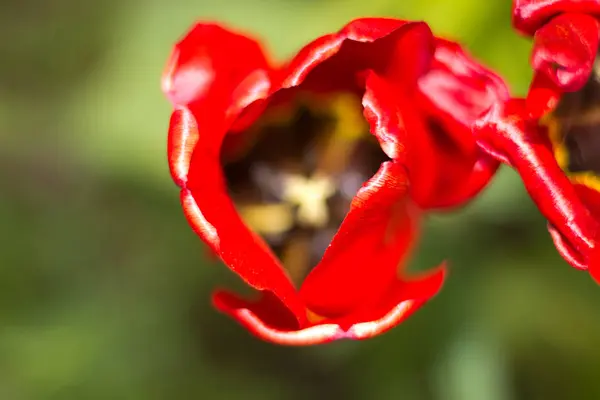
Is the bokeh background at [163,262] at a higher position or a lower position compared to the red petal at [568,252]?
lower

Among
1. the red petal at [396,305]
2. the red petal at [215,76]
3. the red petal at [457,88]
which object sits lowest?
the red petal at [396,305]

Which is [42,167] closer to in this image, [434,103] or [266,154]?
[266,154]

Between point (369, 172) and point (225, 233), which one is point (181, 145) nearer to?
point (225, 233)

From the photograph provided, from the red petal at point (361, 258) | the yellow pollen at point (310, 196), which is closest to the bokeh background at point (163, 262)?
the yellow pollen at point (310, 196)

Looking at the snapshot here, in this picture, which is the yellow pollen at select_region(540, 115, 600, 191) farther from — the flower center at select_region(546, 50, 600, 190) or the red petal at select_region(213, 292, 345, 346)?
the red petal at select_region(213, 292, 345, 346)

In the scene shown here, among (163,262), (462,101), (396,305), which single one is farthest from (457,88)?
(163,262)

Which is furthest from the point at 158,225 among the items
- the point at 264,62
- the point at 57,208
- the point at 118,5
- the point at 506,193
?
the point at 264,62

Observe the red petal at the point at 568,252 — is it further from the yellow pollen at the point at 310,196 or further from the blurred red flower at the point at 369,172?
the yellow pollen at the point at 310,196
